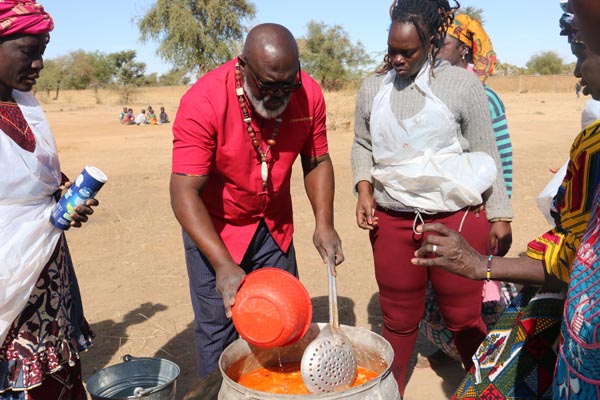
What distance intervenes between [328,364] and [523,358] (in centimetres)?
67

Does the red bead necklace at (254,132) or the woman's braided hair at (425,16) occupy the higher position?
the woman's braided hair at (425,16)

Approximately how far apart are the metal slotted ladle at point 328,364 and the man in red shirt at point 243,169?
1.11 ft

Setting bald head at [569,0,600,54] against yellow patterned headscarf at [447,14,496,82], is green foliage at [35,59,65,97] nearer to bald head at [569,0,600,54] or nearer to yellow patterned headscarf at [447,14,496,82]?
yellow patterned headscarf at [447,14,496,82]

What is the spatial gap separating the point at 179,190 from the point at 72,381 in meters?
1.07

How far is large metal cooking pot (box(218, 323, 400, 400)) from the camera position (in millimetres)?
1789

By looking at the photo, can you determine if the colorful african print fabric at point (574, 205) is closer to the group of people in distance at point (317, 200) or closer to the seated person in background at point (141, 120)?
the group of people in distance at point (317, 200)

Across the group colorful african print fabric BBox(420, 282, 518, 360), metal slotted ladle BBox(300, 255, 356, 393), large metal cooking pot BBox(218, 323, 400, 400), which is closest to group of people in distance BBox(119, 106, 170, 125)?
colorful african print fabric BBox(420, 282, 518, 360)

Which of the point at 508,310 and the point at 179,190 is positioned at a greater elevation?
the point at 179,190

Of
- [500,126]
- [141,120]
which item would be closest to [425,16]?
[500,126]

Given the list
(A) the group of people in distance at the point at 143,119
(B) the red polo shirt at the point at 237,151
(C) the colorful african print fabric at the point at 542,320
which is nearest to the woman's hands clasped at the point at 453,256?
(C) the colorful african print fabric at the point at 542,320

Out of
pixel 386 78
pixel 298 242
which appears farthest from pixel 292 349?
pixel 298 242

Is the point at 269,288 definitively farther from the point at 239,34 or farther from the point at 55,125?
the point at 239,34

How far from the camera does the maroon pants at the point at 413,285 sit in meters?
2.81

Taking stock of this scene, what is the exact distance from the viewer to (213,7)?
2480 centimetres
